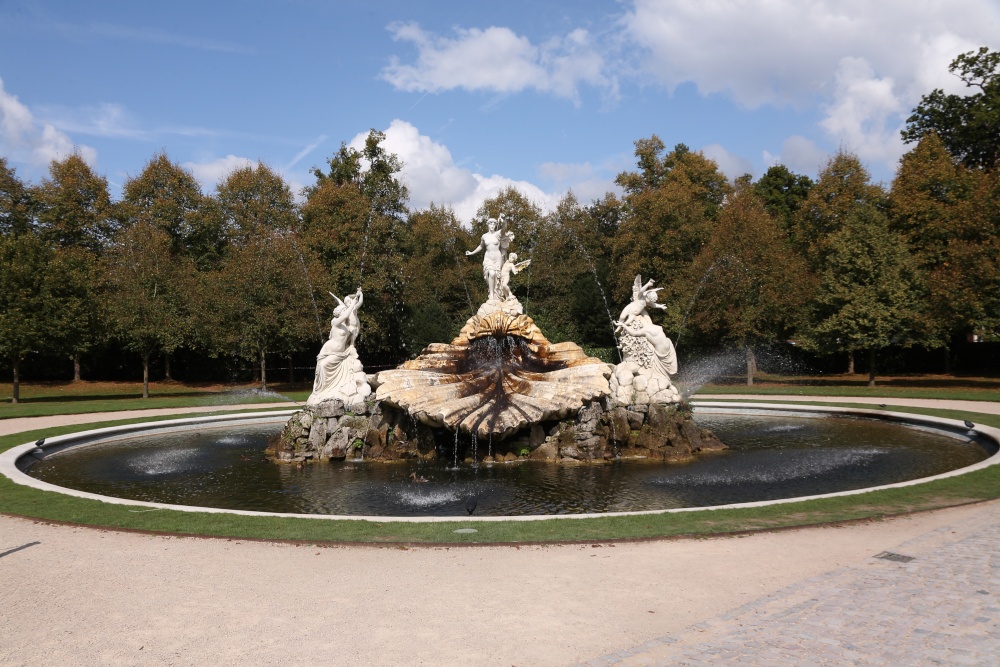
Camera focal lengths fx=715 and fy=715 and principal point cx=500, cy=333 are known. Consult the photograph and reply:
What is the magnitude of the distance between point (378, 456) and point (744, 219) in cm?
3215

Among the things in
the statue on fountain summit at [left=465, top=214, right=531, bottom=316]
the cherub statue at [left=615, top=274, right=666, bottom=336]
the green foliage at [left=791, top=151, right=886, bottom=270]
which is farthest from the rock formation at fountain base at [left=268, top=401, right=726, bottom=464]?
the green foliage at [left=791, top=151, right=886, bottom=270]

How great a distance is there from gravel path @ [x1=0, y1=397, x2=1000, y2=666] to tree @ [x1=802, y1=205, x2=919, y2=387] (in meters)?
31.3

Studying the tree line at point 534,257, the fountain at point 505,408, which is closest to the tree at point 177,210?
the tree line at point 534,257

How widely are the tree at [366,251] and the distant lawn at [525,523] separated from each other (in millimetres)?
32612

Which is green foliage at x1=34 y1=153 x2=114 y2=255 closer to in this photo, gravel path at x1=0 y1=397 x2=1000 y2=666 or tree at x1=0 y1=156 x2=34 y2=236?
tree at x1=0 y1=156 x2=34 y2=236

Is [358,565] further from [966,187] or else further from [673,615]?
[966,187]

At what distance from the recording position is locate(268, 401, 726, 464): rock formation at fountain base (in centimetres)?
1945

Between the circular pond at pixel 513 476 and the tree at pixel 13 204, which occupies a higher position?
the tree at pixel 13 204

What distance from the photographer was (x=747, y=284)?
139ft

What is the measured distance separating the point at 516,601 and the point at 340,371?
1501cm

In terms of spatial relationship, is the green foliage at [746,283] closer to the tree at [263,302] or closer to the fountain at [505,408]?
the fountain at [505,408]

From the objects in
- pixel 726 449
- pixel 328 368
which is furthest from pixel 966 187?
pixel 328 368

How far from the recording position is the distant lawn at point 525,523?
10.9 m

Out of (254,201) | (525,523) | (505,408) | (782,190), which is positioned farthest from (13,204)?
(782,190)
